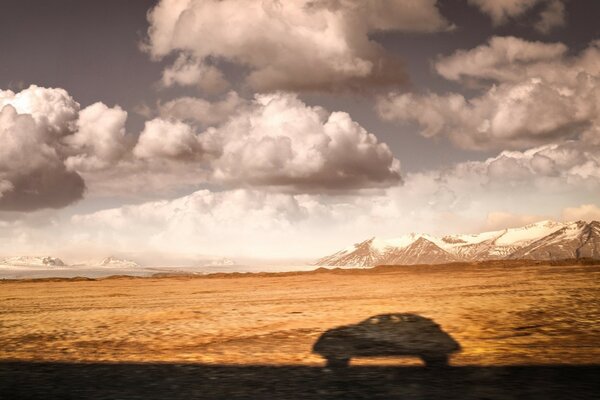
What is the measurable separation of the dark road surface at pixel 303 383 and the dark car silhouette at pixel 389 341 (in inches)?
39.8

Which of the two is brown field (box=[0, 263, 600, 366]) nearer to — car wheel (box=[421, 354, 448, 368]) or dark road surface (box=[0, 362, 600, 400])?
car wheel (box=[421, 354, 448, 368])

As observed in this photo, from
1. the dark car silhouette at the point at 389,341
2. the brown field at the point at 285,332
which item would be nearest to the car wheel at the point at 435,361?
the dark car silhouette at the point at 389,341

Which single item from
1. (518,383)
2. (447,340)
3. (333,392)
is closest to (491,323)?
(447,340)

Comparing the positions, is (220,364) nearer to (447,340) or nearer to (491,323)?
(447,340)

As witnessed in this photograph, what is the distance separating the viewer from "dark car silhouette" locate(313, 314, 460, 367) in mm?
9312

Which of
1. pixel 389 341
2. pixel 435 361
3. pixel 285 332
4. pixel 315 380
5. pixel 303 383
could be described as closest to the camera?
pixel 303 383

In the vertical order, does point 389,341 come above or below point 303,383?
below

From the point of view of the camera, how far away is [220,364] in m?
9.11

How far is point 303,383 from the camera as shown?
7297mm

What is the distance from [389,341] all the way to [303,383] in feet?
13.7

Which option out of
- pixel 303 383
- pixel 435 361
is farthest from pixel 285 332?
pixel 303 383

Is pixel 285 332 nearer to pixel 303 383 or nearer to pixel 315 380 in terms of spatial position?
pixel 315 380

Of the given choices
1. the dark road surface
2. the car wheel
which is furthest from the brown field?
the dark road surface

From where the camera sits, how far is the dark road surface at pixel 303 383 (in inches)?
254
